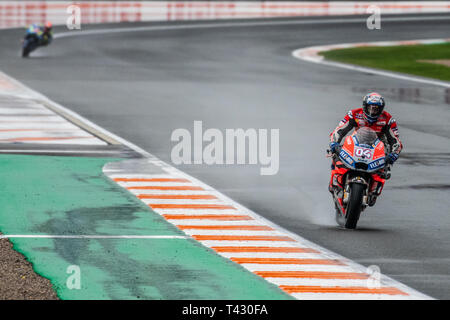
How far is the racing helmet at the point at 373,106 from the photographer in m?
14.5

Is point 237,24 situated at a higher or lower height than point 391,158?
lower

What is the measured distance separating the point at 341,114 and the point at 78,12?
45650 mm

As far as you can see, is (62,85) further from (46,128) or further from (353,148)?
(353,148)

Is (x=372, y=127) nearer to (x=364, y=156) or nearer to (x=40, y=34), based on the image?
(x=364, y=156)

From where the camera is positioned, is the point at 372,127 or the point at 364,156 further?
the point at 372,127

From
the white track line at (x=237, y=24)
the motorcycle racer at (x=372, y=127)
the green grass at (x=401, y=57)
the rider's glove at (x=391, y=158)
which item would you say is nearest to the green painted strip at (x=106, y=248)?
the motorcycle racer at (x=372, y=127)

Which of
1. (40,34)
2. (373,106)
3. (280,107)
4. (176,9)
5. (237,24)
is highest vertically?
(373,106)

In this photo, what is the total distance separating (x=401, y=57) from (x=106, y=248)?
34.5 meters

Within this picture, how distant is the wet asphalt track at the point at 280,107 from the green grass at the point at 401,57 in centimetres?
216

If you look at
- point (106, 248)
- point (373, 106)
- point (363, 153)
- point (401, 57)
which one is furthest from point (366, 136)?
point (401, 57)

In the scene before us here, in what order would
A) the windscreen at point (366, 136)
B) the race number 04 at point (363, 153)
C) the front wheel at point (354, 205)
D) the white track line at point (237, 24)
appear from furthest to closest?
the white track line at point (237, 24) → the windscreen at point (366, 136) → the race number 04 at point (363, 153) → the front wheel at point (354, 205)

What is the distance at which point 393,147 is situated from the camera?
14750 mm

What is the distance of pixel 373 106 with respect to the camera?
14531mm

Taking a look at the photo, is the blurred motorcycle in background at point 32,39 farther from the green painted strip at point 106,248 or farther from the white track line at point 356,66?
the green painted strip at point 106,248
